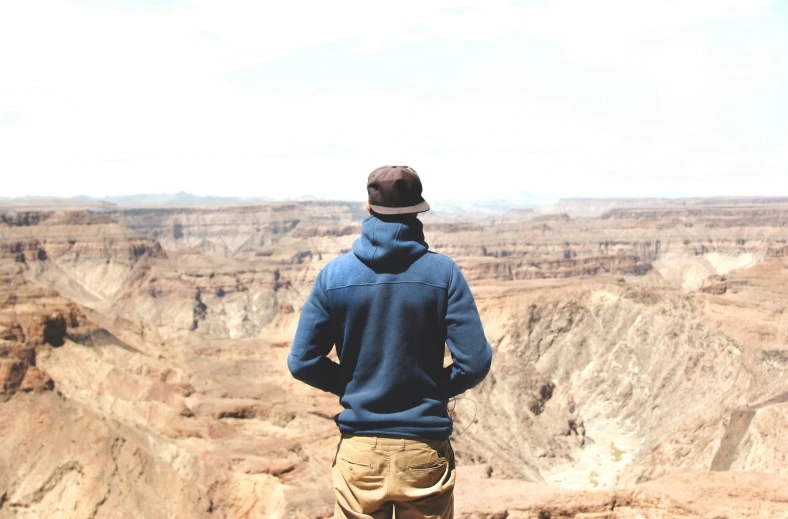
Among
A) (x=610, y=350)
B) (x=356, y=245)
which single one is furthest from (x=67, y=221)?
(x=356, y=245)

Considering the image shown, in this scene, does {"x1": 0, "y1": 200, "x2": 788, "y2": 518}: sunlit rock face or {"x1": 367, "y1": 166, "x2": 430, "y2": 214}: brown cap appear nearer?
{"x1": 367, "y1": 166, "x2": 430, "y2": 214}: brown cap

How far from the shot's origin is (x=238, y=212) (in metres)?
188

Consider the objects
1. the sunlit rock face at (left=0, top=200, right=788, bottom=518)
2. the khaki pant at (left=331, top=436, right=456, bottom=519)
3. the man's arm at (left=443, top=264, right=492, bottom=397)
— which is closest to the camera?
the man's arm at (left=443, top=264, right=492, bottom=397)

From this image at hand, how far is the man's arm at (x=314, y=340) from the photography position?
15.5 feet

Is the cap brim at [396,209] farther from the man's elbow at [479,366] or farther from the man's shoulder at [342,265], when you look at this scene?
the man's elbow at [479,366]

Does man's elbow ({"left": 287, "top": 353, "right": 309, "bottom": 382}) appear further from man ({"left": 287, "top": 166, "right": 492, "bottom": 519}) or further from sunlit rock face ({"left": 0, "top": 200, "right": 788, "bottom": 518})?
sunlit rock face ({"left": 0, "top": 200, "right": 788, "bottom": 518})

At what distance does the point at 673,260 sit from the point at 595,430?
10217cm

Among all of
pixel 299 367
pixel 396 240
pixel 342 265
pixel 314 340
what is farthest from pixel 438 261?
pixel 299 367

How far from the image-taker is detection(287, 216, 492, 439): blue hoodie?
15.2ft

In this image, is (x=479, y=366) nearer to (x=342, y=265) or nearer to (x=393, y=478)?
(x=393, y=478)

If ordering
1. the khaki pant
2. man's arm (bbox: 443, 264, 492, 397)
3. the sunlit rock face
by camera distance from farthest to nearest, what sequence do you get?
the sunlit rock face
the khaki pant
man's arm (bbox: 443, 264, 492, 397)

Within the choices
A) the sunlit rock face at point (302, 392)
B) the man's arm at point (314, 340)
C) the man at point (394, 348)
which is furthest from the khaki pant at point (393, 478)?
the man's arm at point (314, 340)

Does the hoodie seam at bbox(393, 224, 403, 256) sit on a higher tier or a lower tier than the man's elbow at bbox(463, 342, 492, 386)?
higher

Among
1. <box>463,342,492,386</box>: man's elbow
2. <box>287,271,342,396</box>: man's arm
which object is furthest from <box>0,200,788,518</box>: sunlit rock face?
<box>287,271,342,396</box>: man's arm
